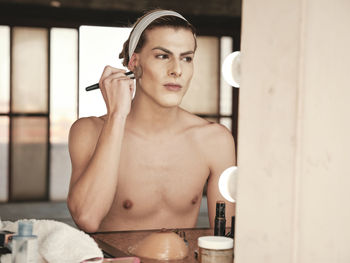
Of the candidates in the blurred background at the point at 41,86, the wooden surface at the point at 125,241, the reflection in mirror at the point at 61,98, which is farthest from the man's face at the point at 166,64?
the reflection in mirror at the point at 61,98

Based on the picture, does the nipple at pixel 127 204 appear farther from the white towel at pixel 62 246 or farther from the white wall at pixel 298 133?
the white wall at pixel 298 133

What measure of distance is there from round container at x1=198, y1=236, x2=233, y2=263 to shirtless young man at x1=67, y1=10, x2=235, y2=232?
2.89 feet

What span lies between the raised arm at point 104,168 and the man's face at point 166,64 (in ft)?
0.72

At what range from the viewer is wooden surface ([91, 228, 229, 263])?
1.27 metres

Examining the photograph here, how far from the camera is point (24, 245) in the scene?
35.9 inches

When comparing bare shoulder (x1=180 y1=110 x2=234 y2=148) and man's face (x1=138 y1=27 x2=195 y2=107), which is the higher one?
man's face (x1=138 y1=27 x2=195 y2=107)

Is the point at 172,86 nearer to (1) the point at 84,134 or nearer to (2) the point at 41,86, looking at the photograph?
(1) the point at 84,134

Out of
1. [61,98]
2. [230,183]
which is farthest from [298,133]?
[61,98]

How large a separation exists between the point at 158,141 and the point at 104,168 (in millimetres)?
458

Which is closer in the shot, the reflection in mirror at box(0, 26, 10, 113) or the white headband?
the white headband

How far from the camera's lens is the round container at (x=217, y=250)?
1036 mm

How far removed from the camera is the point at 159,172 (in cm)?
215

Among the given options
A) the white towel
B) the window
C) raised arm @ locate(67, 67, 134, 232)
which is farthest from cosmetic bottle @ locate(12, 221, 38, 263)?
the window

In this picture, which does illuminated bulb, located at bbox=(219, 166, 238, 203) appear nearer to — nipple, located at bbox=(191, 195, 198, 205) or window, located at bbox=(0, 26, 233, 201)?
nipple, located at bbox=(191, 195, 198, 205)
